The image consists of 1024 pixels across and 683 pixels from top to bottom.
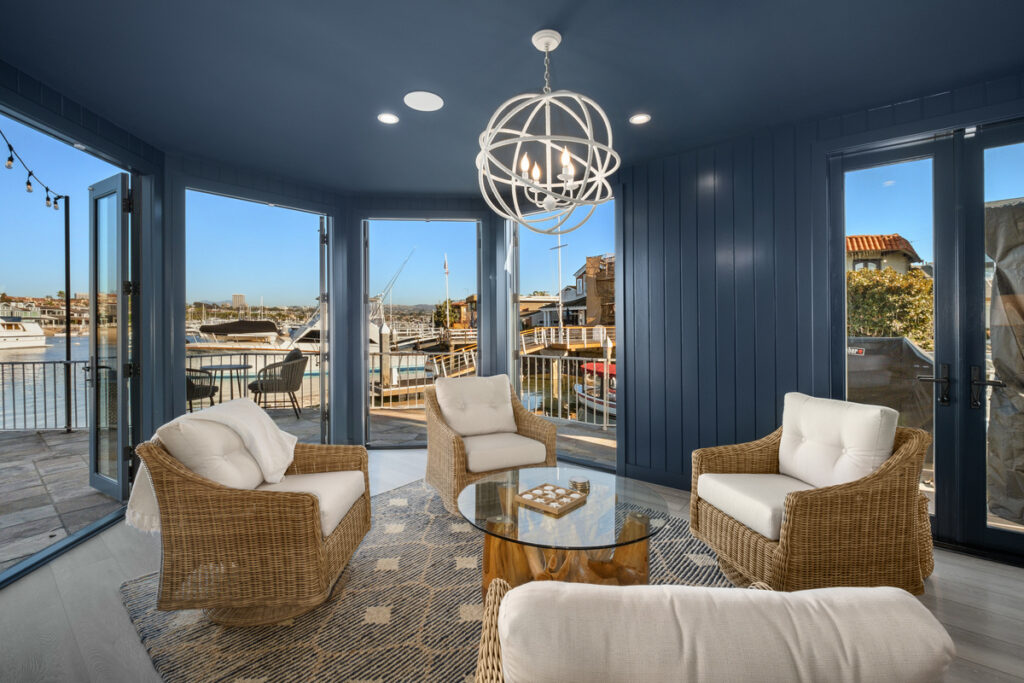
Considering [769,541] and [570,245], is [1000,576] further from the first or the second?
[570,245]

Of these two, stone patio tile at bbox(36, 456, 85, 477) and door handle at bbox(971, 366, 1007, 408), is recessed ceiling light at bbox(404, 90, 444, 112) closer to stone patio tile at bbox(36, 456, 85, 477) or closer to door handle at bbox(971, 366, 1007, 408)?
door handle at bbox(971, 366, 1007, 408)

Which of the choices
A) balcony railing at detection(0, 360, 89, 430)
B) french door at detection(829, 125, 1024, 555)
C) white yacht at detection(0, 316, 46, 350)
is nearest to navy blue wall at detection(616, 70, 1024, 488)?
french door at detection(829, 125, 1024, 555)

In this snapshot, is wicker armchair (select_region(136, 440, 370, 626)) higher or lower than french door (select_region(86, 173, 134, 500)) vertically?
lower

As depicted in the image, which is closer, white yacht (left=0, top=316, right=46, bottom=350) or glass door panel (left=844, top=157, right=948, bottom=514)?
glass door panel (left=844, top=157, right=948, bottom=514)

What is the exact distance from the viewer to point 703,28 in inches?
82.6

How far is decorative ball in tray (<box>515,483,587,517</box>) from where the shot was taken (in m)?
2.03

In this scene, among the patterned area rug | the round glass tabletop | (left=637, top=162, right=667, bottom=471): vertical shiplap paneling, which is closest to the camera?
the patterned area rug

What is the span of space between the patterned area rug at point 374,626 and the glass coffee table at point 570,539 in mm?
146

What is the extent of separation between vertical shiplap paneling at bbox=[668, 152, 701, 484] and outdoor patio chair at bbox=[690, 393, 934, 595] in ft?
3.30

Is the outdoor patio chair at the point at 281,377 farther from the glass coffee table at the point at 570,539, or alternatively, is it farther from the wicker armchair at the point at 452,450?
the glass coffee table at the point at 570,539

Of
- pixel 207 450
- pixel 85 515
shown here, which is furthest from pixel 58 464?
pixel 207 450

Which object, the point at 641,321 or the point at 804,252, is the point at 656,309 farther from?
the point at 804,252

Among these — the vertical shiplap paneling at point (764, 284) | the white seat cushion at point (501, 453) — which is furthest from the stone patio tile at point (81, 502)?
the vertical shiplap paneling at point (764, 284)

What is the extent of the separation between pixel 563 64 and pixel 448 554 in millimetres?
2591
